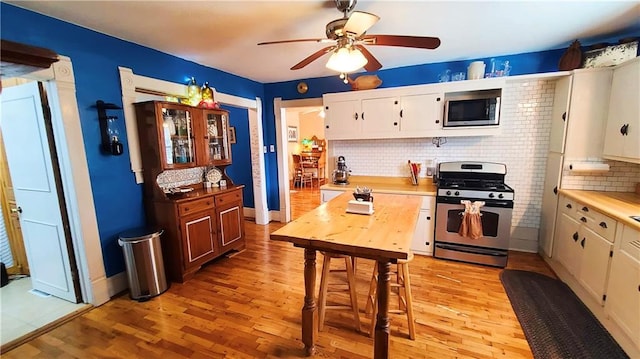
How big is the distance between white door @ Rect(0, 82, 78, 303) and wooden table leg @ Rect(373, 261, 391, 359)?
2.69m

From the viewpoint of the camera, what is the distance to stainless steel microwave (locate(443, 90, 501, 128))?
305 centimetres

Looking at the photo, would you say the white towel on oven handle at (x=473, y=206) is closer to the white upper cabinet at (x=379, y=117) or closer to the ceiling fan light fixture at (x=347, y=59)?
the white upper cabinet at (x=379, y=117)

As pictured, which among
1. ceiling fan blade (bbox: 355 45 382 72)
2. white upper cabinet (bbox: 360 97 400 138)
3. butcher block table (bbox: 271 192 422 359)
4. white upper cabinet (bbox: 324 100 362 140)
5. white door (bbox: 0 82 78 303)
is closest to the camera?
butcher block table (bbox: 271 192 422 359)

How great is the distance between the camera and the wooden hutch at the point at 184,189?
8.84 ft

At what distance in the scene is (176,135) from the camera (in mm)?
2891

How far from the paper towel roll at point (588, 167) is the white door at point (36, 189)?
4871 mm

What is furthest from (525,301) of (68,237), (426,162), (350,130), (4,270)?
(4,270)

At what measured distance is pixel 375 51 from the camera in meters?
2.98

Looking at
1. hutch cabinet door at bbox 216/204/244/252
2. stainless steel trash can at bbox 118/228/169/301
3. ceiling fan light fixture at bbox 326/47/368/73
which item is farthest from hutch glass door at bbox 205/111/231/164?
ceiling fan light fixture at bbox 326/47/368/73

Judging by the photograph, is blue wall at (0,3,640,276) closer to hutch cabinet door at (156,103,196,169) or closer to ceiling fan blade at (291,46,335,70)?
hutch cabinet door at (156,103,196,169)

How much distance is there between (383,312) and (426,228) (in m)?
1.95

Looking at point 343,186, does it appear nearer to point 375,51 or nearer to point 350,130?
point 350,130

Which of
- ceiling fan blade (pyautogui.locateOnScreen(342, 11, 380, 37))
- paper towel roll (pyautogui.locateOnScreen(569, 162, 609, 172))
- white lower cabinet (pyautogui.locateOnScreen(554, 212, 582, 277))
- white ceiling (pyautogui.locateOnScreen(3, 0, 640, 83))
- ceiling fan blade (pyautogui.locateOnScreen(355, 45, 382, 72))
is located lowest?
white lower cabinet (pyautogui.locateOnScreen(554, 212, 582, 277))

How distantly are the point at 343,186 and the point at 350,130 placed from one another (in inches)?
30.8
